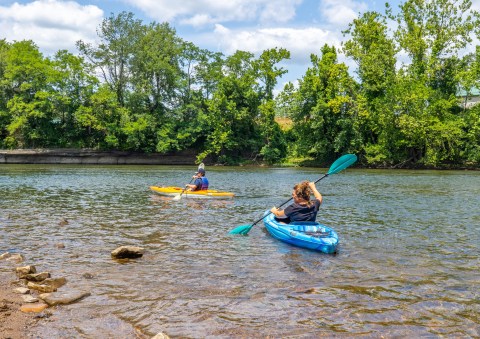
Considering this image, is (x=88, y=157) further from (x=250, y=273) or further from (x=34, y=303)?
(x=34, y=303)

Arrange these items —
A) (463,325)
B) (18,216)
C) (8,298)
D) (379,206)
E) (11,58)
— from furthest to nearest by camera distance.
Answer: (11,58) < (379,206) < (18,216) < (8,298) < (463,325)

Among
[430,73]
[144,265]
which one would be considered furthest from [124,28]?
[144,265]

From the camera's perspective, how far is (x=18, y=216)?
14102 millimetres

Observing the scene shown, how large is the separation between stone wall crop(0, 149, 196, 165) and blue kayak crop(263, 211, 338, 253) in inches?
1894

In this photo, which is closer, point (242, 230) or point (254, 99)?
point (242, 230)

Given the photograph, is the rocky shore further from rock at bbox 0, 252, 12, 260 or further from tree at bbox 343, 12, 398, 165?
tree at bbox 343, 12, 398, 165

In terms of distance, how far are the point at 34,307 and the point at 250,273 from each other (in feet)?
12.0

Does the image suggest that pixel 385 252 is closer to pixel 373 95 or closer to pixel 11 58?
pixel 373 95

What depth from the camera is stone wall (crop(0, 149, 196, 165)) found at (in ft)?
184

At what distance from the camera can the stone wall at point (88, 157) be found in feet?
184

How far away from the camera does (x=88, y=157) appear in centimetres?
5784

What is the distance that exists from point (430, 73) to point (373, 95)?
6.45 meters

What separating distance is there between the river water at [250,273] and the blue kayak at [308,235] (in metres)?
0.19

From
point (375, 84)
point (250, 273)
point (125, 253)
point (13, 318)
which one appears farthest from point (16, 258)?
point (375, 84)
